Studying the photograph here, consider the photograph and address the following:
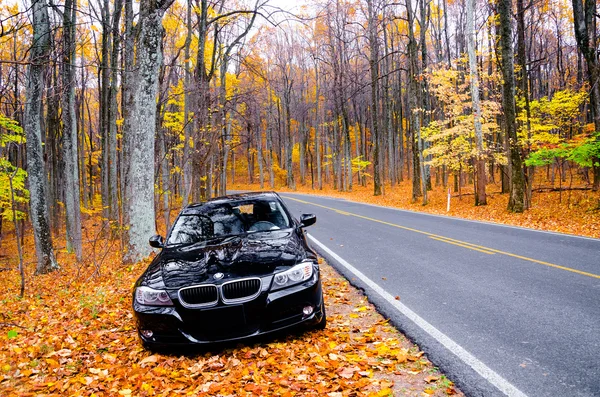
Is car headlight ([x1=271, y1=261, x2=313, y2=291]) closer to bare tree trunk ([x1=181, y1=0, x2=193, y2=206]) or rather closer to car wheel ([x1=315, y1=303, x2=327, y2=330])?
car wheel ([x1=315, y1=303, x2=327, y2=330])

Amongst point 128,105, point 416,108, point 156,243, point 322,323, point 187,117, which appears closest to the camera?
point 322,323

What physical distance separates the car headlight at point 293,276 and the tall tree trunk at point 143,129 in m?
5.62

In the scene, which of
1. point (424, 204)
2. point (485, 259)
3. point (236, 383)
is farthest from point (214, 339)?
point (424, 204)

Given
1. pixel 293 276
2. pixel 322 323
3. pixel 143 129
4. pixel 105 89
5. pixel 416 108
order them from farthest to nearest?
pixel 416 108 → pixel 105 89 → pixel 143 129 → pixel 322 323 → pixel 293 276

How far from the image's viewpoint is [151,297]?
144 inches

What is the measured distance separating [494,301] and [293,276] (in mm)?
2864

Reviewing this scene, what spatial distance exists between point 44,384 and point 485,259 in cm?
706

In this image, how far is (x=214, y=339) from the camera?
352 cm

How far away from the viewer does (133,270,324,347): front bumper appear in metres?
3.47

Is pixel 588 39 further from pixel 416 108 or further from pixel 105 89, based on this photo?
pixel 105 89

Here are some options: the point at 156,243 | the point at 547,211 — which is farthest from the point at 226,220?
the point at 547,211

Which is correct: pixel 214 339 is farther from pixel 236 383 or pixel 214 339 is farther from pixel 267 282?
pixel 267 282

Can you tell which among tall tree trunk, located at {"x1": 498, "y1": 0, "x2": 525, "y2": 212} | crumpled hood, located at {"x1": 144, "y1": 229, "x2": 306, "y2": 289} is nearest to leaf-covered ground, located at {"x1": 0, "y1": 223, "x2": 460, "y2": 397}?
crumpled hood, located at {"x1": 144, "y1": 229, "x2": 306, "y2": 289}

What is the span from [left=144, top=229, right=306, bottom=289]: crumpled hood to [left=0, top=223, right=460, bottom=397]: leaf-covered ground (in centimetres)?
87
